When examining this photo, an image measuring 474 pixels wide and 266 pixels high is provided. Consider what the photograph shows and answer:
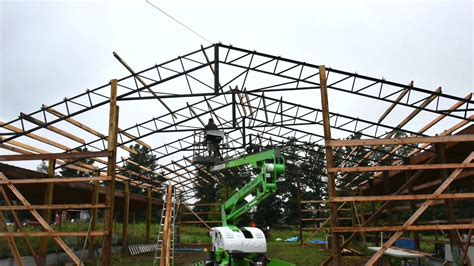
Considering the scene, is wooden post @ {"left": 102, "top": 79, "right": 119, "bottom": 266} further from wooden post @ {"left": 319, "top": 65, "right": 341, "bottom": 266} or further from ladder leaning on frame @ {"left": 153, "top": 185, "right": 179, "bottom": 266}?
wooden post @ {"left": 319, "top": 65, "right": 341, "bottom": 266}

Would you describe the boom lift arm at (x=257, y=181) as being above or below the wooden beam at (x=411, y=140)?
below

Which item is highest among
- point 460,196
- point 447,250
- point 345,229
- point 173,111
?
point 173,111

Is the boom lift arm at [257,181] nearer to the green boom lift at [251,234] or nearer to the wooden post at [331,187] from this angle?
the green boom lift at [251,234]

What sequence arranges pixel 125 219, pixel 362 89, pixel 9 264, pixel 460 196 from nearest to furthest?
pixel 460 196 → pixel 362 89 → pixel 9 264 → pixel 125 219

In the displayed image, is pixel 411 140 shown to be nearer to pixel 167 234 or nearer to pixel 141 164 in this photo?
pixel 167 234

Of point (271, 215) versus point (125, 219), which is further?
point (271, 215)

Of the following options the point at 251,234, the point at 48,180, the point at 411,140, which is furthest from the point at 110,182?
the point at 411,140

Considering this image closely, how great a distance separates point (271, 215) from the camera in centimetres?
4891

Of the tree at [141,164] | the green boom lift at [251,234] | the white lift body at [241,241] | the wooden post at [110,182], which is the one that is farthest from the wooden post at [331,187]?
the tree at [141,164]

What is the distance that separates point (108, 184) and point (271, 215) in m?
40.9

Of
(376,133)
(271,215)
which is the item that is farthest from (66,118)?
(271,215)

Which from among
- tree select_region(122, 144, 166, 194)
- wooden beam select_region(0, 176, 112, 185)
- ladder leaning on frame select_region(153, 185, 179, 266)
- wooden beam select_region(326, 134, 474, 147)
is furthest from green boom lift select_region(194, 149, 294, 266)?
tree select_region(122, 144, 166, 194)

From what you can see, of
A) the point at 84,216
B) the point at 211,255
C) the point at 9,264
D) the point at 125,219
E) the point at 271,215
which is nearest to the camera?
the point at 211,255

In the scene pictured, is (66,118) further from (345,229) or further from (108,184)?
(345,229)
